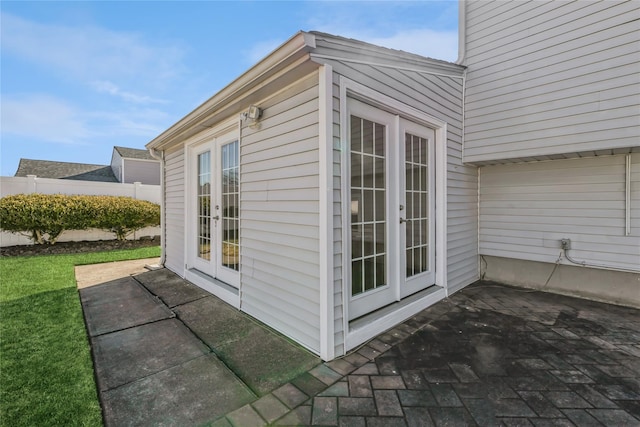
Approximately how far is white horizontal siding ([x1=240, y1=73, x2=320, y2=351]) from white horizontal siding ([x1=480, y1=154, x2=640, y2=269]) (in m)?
3.51

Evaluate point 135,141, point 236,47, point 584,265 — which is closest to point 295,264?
point 584,265

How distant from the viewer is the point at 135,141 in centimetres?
1873

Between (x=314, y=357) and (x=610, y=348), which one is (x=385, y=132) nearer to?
(x=314, y=357)

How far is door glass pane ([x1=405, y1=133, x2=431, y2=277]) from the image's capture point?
3318 millimetres

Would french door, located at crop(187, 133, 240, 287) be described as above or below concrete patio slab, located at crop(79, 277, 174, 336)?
above

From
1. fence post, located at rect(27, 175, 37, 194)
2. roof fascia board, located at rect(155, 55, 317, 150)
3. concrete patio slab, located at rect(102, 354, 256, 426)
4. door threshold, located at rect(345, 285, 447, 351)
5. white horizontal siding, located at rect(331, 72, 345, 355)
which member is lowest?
concrete patio slab, located at rect(102, 354, 256, 426)

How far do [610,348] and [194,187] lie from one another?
18.1 ft

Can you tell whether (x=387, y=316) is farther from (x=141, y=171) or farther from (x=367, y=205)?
(x=141, y=171)

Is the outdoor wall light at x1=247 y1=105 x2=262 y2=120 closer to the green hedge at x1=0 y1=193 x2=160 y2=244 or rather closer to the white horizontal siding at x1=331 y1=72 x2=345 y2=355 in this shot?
the white horizontal siding at x1=331 y1=72 x2=345 y2=355

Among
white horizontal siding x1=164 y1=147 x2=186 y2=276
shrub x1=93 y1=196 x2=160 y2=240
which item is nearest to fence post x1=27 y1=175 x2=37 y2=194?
shrub x1=93 y1=196 x2=160 y2=240

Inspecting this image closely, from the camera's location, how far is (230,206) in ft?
12.6

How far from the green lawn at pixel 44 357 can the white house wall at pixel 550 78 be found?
4967 mm

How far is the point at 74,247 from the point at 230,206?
22.5 ft

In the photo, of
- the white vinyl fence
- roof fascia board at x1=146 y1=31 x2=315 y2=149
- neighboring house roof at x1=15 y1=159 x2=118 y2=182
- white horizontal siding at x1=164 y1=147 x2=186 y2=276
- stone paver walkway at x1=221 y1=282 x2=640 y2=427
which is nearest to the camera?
stone paver walkway at x1=221 y1=282 x2=640 y2=427
